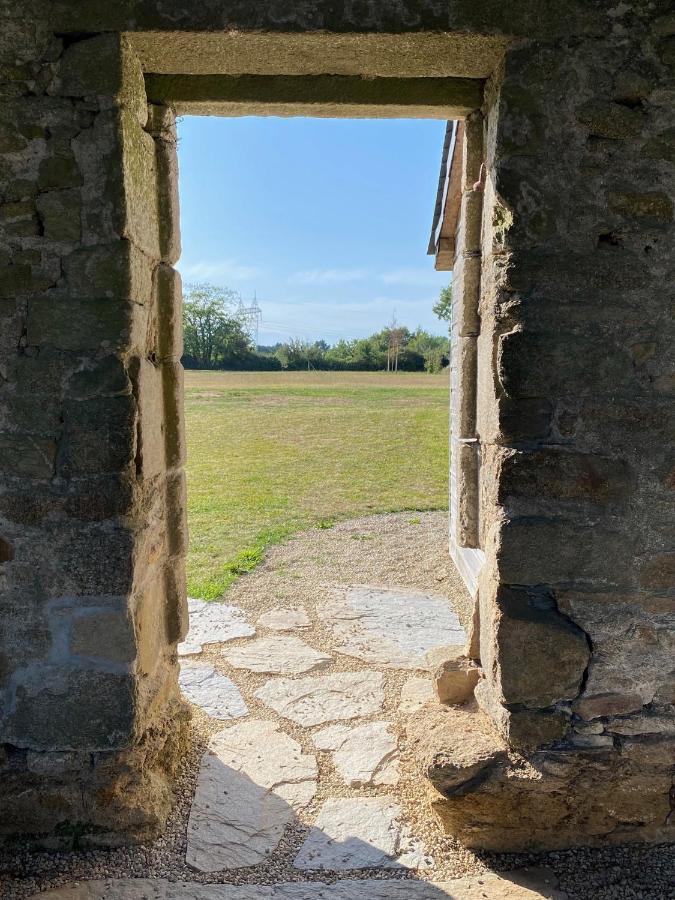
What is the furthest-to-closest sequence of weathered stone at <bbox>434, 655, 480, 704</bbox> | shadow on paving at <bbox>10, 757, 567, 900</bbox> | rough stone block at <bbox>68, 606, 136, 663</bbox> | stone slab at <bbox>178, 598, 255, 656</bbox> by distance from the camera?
stone slab at <bbox>178, 598, 255, 656</bbox> → weathered stone at <bbox>434, 655, 480, 704</bbox> → rough stone block at <bbox>68, 606, 136, 663</bbox> → shadow on paving at <bbox>10, 757, 567, 900</bbox>

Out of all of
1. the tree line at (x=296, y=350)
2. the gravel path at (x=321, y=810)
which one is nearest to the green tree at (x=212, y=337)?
the tree line at (x=296, y=350)

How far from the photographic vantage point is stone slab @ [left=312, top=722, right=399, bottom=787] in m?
2.97

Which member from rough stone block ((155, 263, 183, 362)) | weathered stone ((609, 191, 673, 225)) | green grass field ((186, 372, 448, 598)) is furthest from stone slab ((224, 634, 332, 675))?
weathered stone ((609, 191, 673, 225))

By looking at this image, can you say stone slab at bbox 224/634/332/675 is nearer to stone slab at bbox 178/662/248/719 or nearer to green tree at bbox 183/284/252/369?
stone slab at bbox 178/662/248/719

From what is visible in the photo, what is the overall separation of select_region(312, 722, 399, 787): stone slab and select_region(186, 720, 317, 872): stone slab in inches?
5.3

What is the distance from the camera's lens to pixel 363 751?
3.15 meters

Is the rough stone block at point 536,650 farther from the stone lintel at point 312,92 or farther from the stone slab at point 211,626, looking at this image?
the stone slab at point 211,626

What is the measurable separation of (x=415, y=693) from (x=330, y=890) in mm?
1406

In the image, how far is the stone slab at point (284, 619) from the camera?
182 inches

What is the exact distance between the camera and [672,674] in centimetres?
243

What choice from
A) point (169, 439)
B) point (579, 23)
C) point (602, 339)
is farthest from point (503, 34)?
point (169, 439)

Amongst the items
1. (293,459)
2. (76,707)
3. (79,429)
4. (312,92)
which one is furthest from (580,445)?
(293,459)

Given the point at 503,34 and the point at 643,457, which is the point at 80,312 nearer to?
the point at 503,34

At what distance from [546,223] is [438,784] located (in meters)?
2.16
